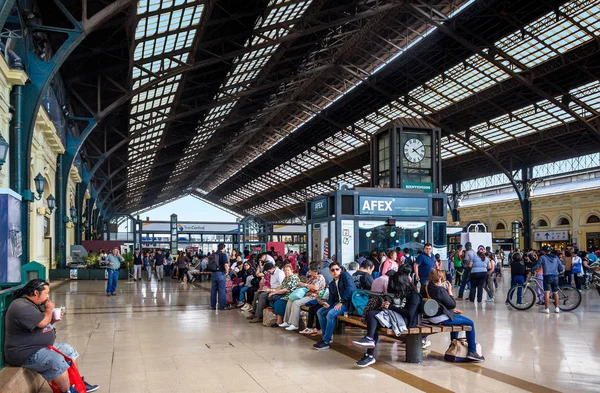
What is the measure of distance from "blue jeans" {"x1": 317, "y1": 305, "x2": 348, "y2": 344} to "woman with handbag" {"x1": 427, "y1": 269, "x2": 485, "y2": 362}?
4.47 ft

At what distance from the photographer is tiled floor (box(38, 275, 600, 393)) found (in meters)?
5.59

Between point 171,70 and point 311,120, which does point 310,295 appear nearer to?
point 171,70

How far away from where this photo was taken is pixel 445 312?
6.74 meters

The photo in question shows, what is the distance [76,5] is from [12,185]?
18.6ft

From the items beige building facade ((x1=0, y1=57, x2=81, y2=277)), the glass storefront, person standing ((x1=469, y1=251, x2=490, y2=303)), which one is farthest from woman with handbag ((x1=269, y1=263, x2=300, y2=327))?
the glass storefront

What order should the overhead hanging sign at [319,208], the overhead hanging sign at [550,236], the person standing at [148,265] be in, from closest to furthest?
the overhead hanging sign at [319,208] → the person standing at [148,265] → the overhead hanging sign at [550,236]

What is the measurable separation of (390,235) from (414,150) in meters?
5.68

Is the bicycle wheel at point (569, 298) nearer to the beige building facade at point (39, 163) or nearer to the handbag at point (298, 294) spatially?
the handbag at point (298, 294)

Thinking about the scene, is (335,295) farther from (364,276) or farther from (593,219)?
→ (593,219)

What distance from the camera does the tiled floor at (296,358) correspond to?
5.59m

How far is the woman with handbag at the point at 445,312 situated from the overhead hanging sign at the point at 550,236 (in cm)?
3817

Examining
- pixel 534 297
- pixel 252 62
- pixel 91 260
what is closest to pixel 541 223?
pixel 252 62

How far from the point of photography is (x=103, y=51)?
17078 mm

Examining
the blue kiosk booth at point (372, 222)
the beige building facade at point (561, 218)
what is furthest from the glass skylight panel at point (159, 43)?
the beige building facade at point (561, 218)
